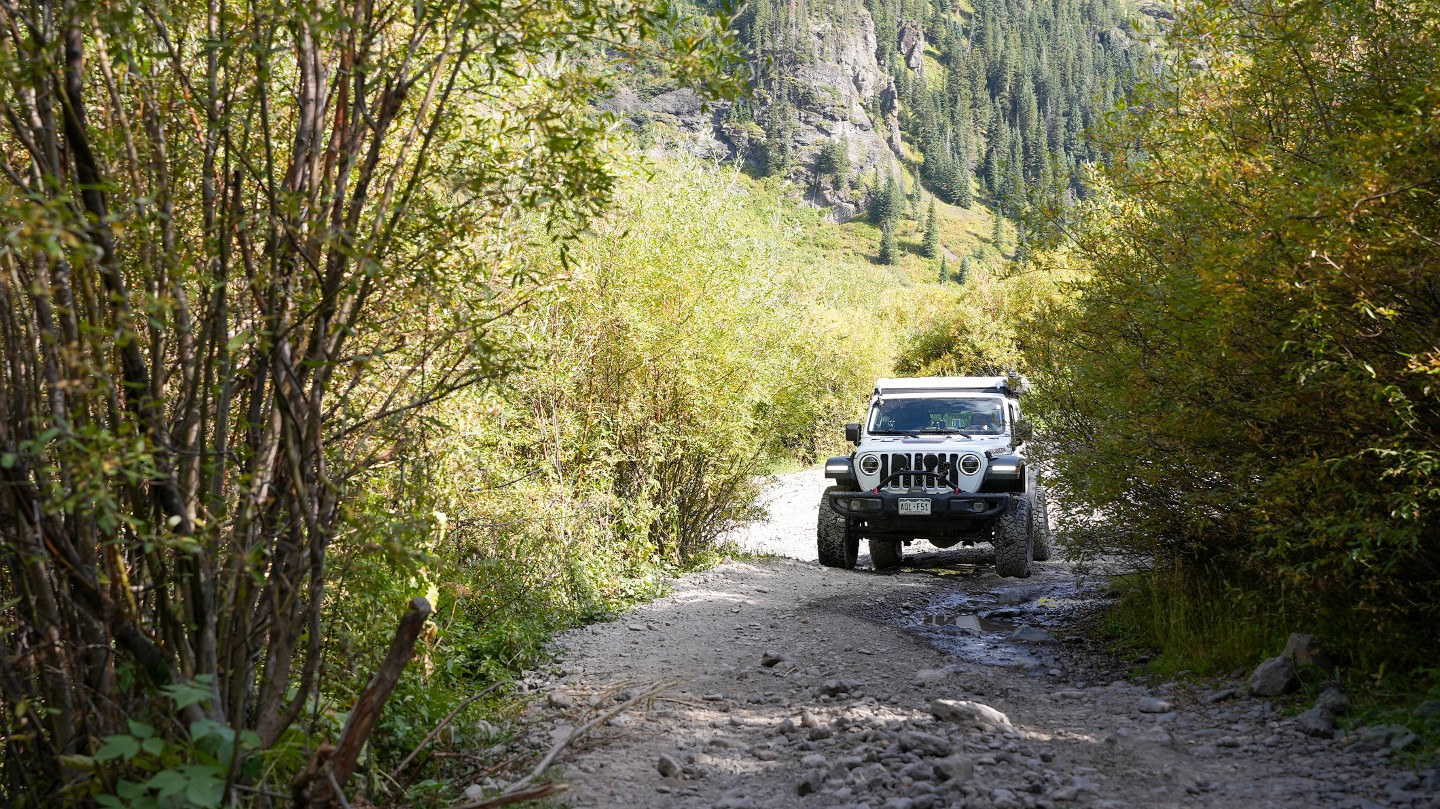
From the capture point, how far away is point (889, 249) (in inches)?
4461

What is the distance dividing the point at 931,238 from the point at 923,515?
109 meters

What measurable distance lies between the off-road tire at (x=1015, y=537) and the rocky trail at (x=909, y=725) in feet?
6.08

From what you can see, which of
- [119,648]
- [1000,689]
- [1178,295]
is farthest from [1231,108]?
[119,648]

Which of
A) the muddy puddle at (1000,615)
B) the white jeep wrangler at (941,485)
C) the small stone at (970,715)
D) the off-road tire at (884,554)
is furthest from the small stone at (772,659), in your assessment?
the off-road tire at (884,554)

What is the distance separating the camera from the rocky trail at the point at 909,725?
4.09 metres

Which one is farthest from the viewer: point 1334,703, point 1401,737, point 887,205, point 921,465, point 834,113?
point 834,113

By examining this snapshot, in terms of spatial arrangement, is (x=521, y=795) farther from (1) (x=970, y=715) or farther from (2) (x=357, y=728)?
(1) (x=970, y=715)

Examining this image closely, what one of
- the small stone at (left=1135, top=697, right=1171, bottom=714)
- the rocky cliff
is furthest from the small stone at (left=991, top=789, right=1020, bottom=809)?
the rocky cliff

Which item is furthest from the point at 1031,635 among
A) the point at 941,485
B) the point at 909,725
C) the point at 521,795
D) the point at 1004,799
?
the point at 521,795

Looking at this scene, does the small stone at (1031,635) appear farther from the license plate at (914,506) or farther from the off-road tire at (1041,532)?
the off-road tire at (1041,532)

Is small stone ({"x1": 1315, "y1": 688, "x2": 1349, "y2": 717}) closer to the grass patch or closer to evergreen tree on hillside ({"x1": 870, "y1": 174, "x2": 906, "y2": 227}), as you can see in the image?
the grass patch

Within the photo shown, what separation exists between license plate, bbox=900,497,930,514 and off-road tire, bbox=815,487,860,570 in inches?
30.8

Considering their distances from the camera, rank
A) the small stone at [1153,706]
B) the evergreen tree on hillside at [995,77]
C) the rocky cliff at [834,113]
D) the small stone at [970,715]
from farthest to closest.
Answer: the evergreen tree on hillside at [995,77] → the rocky cliff at [834,113] → the small stone at [1153,706] → the small stone at [970,715]

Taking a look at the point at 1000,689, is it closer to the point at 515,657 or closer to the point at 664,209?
the point at 515,657
